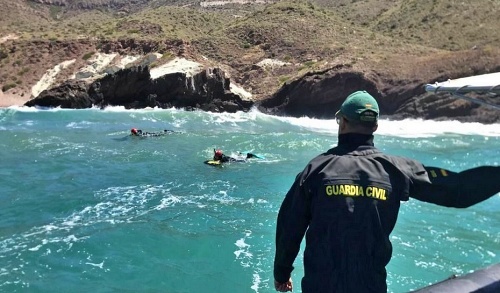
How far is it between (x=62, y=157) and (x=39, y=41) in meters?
40.5

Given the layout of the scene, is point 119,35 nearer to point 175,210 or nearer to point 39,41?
point 39,41

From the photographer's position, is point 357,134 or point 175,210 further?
point 175,210

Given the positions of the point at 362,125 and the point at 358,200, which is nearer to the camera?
the point at 358,200

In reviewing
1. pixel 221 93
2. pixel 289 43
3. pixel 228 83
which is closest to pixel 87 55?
pixel 228 83

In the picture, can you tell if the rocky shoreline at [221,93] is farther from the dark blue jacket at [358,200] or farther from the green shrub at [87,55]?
the dark blue jacket at [358,200]

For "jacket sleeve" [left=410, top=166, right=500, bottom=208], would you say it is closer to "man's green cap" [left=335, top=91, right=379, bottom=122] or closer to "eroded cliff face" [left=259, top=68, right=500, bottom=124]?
"man's green cap" [left=335, top=91, right=379, bottom=122]

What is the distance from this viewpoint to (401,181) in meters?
2.64

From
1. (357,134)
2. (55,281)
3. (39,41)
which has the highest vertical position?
(39,41)

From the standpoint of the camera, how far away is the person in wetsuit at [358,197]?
102 inches

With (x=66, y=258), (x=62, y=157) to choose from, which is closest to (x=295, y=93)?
(x=62, y=157)

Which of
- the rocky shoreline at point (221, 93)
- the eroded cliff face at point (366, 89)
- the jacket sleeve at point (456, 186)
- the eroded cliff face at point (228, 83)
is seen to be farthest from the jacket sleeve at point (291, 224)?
the rocky shoreline at point (221, 93)

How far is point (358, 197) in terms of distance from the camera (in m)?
2.57

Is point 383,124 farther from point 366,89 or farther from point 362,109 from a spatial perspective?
point 362,109

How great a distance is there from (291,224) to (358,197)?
1.47 ft
